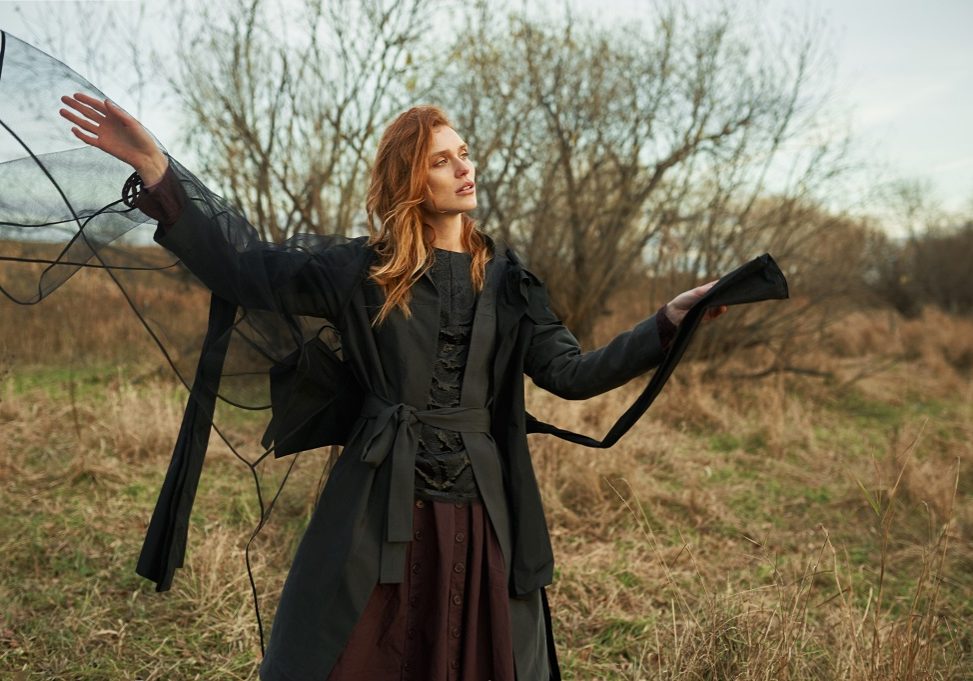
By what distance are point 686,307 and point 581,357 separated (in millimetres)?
317

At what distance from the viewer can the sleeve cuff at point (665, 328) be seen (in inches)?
76.6

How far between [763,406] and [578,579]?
17.1ft

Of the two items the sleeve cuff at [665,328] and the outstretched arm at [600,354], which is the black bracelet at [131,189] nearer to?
the outstretched arm at [600,354]

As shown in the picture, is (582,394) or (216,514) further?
(216,514)

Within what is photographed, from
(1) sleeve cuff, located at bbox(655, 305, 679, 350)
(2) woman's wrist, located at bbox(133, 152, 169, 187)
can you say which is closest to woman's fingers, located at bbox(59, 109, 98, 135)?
(2) woman's wrist, located at bbox(133, 152, 169, 187)

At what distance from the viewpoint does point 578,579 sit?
12.9 ft

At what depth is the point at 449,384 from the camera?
214cm

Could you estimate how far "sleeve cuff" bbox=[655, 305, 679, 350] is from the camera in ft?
6.38

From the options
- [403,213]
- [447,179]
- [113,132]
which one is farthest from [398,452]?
[113,132]

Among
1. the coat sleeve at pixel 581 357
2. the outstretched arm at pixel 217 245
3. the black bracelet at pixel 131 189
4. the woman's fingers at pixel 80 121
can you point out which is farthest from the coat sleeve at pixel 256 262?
the coat sleeve at pixel 581 357

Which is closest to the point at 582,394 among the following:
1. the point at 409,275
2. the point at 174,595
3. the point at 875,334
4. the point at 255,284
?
the point at 409,275

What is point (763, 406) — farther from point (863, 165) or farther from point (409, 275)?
point (409, 275)

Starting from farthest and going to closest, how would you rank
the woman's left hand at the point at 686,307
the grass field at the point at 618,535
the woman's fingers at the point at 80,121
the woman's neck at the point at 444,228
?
1. the grass field at the point at 618,535
2. the woman's neck at the point at 444,228
3. the woman's left hand at the point at 686,307
4. the woman's fingers at the point at 80,121

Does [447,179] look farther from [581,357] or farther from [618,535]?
[618,535]
